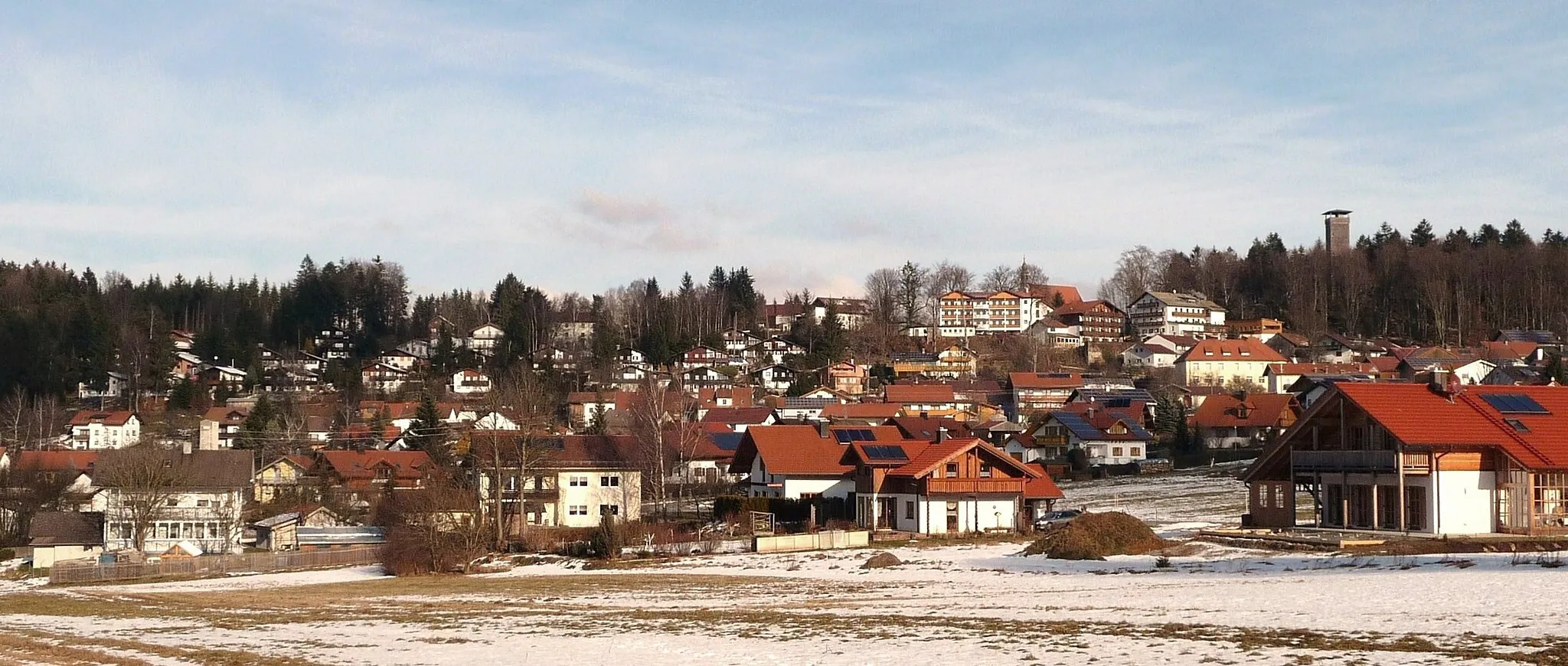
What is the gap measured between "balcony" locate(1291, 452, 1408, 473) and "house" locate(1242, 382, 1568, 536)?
0.03m

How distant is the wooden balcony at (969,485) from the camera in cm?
5888

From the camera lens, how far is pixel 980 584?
116 feet

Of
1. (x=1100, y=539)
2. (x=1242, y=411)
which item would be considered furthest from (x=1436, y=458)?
(x=1242, y=411)

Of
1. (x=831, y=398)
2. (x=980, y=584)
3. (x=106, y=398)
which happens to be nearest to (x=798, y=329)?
(x=831, y=398)

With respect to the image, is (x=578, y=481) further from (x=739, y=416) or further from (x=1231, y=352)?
(x=1231, y=352)

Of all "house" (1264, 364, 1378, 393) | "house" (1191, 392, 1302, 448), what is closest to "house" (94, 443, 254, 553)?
"house" (1191, 392, 1302, 448)

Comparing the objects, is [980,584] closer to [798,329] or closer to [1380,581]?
[1380,581]

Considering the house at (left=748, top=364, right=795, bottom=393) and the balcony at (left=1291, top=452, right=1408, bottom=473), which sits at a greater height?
the house at (left=748, top=364, right=795, bottom=393)

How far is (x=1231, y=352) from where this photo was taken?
15550 cm

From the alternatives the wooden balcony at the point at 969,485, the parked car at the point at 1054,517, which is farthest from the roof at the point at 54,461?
the parked car at the point at 1054,517

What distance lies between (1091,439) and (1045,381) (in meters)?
39.0

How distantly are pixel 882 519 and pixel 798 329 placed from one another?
124m

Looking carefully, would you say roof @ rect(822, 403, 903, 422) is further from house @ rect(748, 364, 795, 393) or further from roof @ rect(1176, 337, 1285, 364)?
roof @ rect(1176, 337, 1285, 364)

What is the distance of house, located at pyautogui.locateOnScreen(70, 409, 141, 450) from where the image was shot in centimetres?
12738
